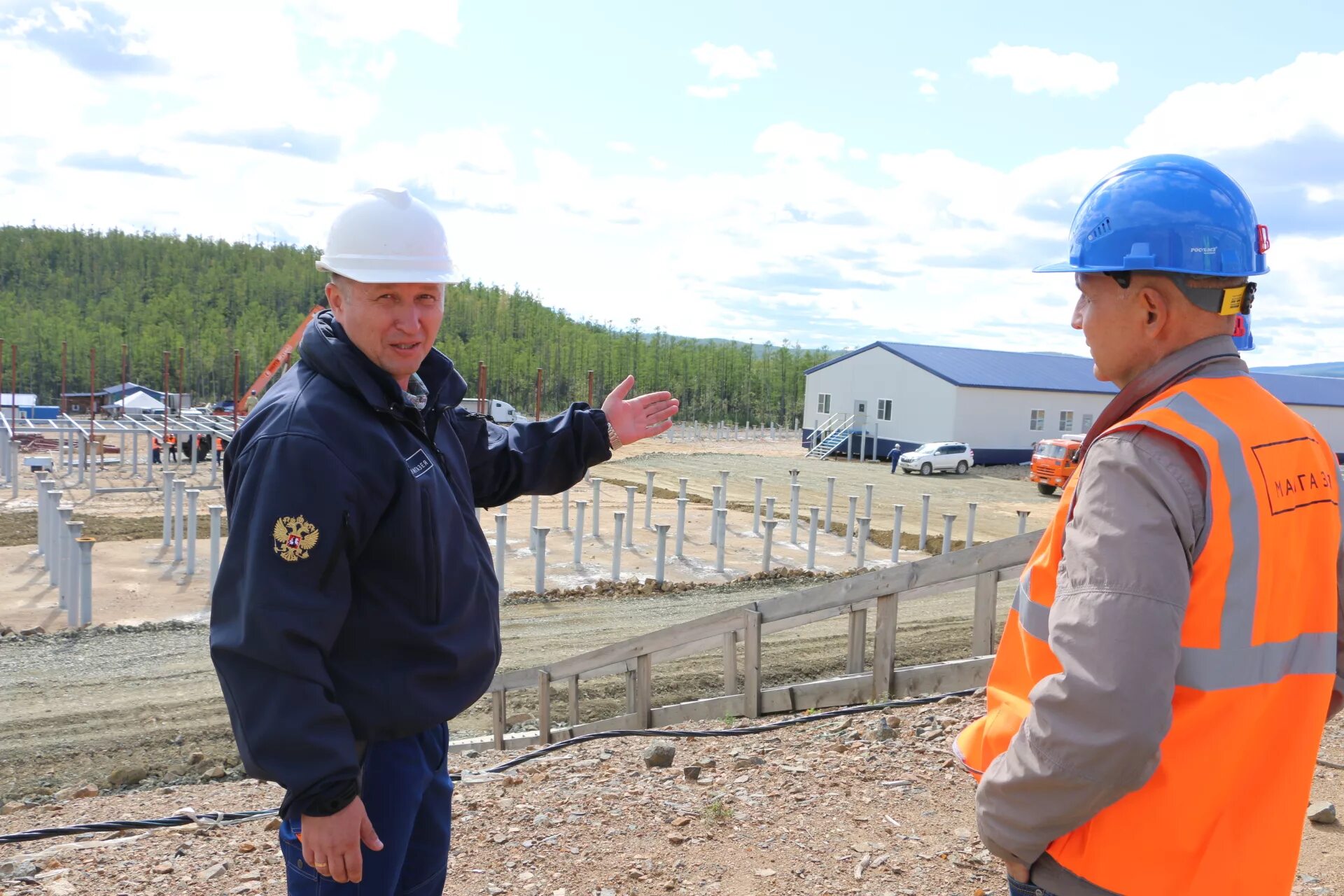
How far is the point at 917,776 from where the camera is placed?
466 centimetres

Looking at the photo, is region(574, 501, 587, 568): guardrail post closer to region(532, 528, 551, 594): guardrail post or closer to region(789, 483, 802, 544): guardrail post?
region(532, 528, 551, 594): guardrail post

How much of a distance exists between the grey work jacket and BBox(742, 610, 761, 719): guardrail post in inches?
176

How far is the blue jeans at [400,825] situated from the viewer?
228 centimetres

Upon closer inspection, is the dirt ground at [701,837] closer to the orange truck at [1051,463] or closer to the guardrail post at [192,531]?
the guardrail post at [192,531]

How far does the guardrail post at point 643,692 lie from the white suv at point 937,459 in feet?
94.1

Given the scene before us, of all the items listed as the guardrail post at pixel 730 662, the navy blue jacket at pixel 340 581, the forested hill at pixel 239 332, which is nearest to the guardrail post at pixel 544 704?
the guardrail post at pixel 730 662

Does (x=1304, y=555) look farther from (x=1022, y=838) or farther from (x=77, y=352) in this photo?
(x=77, y=352)

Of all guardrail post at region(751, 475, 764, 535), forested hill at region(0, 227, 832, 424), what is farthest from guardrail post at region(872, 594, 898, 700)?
forested hill at region(0, 227, 832, 424)

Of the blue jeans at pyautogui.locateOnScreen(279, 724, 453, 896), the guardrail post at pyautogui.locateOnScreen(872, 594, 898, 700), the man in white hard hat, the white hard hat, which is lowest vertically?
the guardrail post at pyautogui.locateOnScreen(872, 594, 898, 700)

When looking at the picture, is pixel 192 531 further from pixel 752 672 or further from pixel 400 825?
pixel 400 825

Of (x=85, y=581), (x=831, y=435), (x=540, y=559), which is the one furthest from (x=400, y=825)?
(x=831, y=435)

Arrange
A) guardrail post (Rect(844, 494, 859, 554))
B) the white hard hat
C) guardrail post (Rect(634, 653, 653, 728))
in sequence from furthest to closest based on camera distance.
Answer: guardrail post (Rect(844, 494, 859, 554)) → guardrail post (Rect(634, 653, 653, 728)) → the white hard hat

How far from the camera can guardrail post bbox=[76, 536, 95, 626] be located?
12062 millimetres

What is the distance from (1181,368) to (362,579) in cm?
178
